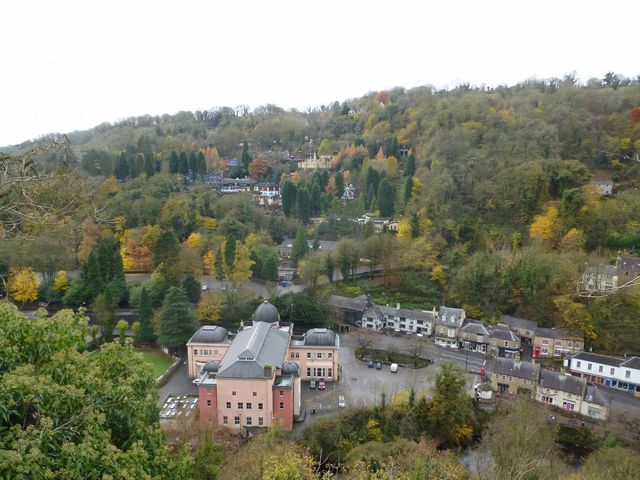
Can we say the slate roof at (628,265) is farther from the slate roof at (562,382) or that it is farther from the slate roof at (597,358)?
the slate roof at (562,382)

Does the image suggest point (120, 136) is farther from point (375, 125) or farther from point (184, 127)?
point (375, 125)

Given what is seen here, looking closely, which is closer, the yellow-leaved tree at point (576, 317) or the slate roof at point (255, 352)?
the slate roof at point (255, 352)

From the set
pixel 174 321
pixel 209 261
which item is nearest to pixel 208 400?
pixel 174 321

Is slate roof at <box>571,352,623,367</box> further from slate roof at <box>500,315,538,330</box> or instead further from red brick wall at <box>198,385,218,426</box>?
red brick wall at <box>198,385,218,426</box>

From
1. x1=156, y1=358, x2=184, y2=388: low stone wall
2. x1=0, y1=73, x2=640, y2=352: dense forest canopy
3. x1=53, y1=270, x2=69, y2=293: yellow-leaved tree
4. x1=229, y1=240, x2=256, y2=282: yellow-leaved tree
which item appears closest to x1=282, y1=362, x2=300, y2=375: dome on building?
x1=156, y1=358, x2=184, y2=388: low stone wall

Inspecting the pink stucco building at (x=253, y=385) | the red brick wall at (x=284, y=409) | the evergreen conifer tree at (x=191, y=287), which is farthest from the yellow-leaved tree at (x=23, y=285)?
the red brick wall at (x=284, y=409)
